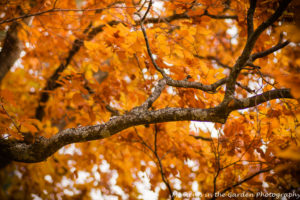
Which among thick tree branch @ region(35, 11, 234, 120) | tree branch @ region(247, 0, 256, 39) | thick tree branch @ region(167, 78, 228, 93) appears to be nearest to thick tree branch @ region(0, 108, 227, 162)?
thick tree branch @ region(167, 78, 228, 93)

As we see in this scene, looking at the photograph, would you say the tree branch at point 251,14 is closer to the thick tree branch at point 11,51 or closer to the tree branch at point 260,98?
the tree branch at point 260,98

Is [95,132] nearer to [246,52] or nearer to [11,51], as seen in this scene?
[246,52]

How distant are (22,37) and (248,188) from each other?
4053mm

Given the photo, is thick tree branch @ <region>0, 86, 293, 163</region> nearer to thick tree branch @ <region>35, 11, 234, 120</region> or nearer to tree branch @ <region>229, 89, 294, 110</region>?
tree branch @ <region>229, 89, 294, 110</region>

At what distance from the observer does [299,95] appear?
2.49 feet

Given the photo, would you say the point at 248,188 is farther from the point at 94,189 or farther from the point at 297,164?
the point at 94,189

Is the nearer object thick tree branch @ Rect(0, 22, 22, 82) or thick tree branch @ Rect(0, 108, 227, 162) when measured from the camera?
thick tree branch @ Rect(0, 108, 227, 162)

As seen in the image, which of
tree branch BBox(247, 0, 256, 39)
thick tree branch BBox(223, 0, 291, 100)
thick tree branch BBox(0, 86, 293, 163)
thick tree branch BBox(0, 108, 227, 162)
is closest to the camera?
thick tree branch BBox(223, 0, 291, 100)

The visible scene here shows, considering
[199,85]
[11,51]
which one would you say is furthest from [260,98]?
[11,51]


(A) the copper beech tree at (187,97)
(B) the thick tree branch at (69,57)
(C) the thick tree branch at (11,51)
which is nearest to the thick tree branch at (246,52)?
(A) the copper beech tree at (187,97)

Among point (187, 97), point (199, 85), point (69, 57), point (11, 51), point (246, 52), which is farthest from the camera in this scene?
point (69, 57)

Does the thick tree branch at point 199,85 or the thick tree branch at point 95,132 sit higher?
the thick tree branch at point 199,85

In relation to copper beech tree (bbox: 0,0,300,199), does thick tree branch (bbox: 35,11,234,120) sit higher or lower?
higher

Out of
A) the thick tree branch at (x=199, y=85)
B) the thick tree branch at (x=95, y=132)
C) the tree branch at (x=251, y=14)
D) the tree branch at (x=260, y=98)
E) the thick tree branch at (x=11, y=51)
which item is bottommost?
the thick tree branch at (x=95, y=132)
